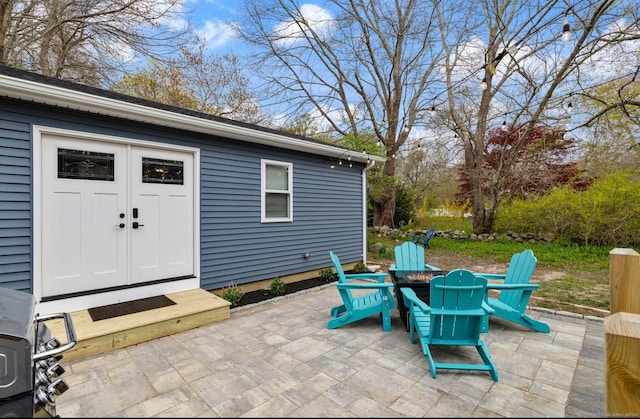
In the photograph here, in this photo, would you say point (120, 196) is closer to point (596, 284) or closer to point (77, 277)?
point (77, 277)

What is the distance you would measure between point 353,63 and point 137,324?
12.9m

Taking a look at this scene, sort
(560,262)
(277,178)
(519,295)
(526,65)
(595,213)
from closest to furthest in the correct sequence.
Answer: (519,295) → (277,178) → (560,262) → (595,213) → (526,65)

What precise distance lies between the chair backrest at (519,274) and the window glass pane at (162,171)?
185 inches

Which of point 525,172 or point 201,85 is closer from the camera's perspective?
point 525,172

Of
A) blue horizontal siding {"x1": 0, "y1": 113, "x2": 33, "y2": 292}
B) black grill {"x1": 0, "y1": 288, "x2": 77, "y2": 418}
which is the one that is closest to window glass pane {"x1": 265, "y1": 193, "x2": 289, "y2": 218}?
blue horizontal siding {"x1": 0, "y1": 113, "x2": 33, "y2": 292}

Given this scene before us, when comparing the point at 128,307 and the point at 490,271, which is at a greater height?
the point at 128,307

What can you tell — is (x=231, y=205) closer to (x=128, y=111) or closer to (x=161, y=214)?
(x=161, y=214)

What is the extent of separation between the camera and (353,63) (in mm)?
12898

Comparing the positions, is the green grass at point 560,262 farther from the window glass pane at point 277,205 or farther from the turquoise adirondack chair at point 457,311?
the window glass pane at point 277,205

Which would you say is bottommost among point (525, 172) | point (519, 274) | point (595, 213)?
point (519, 274)

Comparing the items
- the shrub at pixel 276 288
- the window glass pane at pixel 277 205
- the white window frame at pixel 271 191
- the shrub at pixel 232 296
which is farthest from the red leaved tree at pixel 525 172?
the shrub at pixel 232 296

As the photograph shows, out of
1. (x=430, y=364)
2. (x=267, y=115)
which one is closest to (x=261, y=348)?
(x=430, y=364)

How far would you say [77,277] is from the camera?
343 centimetres

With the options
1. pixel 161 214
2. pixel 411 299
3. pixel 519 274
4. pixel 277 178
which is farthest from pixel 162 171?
pixel 519 274
